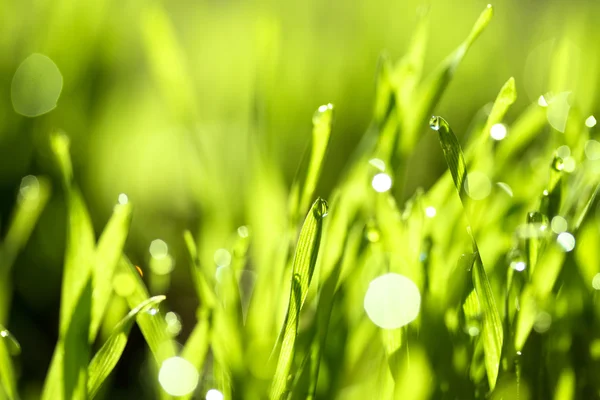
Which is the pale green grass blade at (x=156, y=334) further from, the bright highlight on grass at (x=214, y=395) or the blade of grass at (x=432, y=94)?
the blade of grass at (x=432, y=94)

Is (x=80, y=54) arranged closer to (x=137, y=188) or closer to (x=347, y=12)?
(x=137, y=188)

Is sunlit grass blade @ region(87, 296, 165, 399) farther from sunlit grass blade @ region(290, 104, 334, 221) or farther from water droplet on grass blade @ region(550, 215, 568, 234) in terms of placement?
water droplet on grass blade @ region(550, 215, 568, 234)

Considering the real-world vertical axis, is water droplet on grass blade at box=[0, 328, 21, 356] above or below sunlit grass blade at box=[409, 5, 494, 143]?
below

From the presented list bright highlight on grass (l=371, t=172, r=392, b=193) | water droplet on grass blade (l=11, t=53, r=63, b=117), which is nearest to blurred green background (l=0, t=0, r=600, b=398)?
water droplet on grass blade (l=11, t=53, r=63, b=117)

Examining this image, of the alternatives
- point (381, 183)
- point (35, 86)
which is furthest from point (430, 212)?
point (35, 86)

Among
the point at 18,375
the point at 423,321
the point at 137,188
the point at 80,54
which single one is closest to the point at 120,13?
the point at 80,54

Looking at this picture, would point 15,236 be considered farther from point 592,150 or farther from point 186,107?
point 592,150
